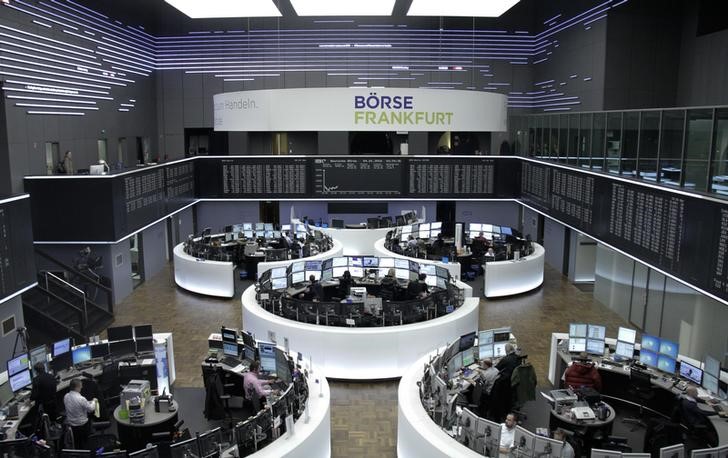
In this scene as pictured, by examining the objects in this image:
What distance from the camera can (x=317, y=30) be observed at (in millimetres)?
24781

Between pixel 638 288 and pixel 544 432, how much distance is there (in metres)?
7.37

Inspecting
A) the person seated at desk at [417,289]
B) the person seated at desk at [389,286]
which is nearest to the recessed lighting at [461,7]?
the person seated at desk at [417,289]

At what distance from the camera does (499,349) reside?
406 inches

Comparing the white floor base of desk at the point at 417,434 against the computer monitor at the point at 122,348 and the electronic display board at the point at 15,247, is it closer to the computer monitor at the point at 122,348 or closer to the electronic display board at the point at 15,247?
the computer monitor at the point at 122,348

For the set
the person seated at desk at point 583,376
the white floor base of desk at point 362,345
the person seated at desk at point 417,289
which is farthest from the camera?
the person seated at desk at point 417,289

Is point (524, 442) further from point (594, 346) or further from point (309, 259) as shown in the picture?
point (309, 259)

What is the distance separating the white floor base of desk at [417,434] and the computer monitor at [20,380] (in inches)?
221

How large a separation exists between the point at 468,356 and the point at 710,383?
3549mm

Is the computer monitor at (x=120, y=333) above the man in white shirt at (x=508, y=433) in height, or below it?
above

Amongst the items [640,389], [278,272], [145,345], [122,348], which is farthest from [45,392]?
[640,389]

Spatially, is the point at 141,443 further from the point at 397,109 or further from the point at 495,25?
the point at 495,25

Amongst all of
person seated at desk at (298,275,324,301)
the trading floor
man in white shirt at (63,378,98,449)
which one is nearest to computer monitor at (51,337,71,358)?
man in white shirt at (63,378,98,449)

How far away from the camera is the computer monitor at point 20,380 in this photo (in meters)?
8.86

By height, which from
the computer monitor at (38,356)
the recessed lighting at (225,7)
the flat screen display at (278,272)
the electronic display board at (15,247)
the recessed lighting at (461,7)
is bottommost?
the computer monitor at (38,356)
